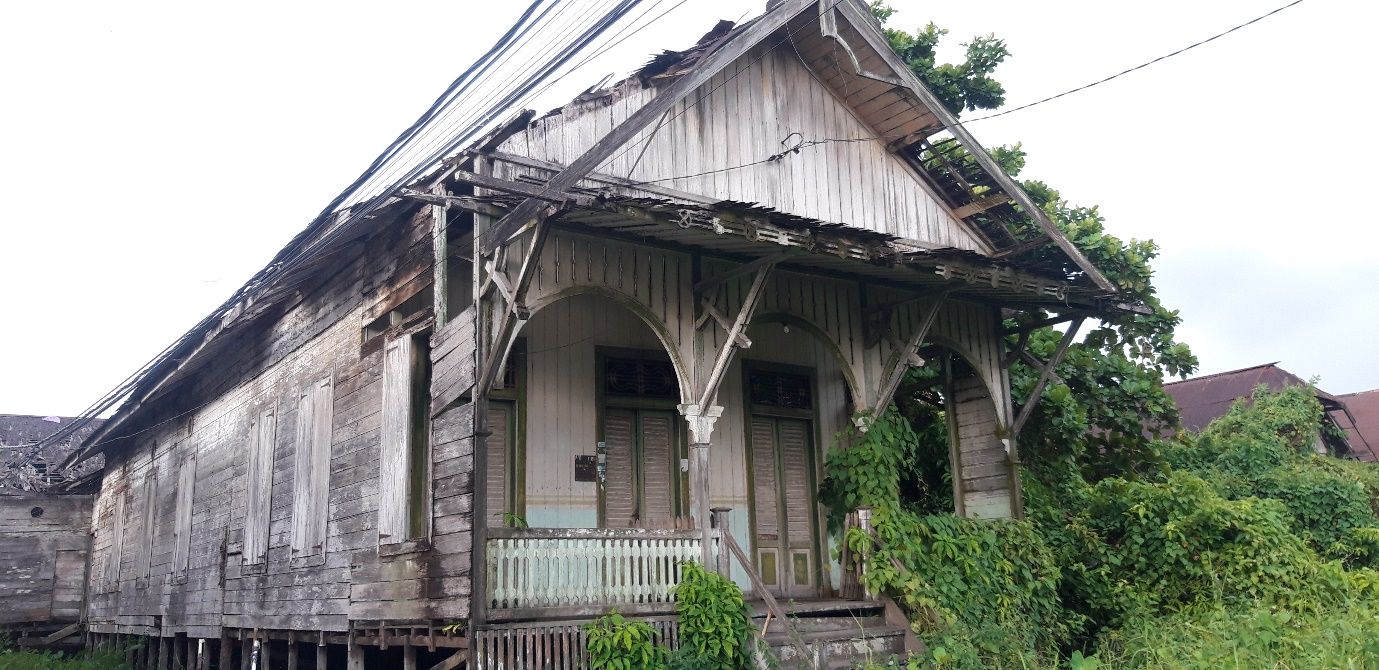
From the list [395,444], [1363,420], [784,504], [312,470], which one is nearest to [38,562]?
[312,470]

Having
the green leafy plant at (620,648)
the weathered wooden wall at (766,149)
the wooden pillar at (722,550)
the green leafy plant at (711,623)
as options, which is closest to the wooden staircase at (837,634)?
the green leafy plant at (711,623)

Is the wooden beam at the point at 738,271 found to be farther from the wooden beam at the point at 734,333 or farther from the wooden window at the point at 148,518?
the wooden window at the point at 148,518

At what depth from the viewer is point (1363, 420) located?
35.5 meters

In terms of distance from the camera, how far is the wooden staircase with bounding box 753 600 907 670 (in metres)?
8.91

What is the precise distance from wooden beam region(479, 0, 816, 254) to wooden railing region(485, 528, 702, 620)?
241 centimetres

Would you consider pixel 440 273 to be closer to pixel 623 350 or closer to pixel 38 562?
pixel 623 350

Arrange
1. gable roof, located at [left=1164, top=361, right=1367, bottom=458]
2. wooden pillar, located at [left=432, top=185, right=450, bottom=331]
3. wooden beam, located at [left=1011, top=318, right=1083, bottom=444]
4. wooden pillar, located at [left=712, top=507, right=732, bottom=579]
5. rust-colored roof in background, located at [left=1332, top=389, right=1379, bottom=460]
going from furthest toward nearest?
rust-colored roof in background, located at [left=1332, top=389, right=1379, bottom=460] → gable roof, located at [left=1164, top=361, right=1367, bottom=458] → wooden beam, located at [left=1011, top=318, right=1083, bottom=444] → wooden pillar, located at [left=432, top=185, right=450, bottom=331] → wooden pillar, located at [left=712, top=507, right=732, bottom=579]

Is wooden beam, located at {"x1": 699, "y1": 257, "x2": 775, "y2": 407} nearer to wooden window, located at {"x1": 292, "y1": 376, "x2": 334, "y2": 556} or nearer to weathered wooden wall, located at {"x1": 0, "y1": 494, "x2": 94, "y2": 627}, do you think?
wooden window, located at {"x1": 292, "y1": 376, "x2": 334, "y2": 556}

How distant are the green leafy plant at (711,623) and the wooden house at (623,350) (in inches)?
7.7

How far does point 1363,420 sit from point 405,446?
3557cm

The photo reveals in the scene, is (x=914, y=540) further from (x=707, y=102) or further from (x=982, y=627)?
(x=707, y=102)

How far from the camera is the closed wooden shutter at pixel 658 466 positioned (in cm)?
1102

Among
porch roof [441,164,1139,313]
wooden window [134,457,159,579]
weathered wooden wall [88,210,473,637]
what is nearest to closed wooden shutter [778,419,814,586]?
porch roof [441,164,1139,313]

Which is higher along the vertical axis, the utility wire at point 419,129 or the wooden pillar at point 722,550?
the utility wire at point 419,129
